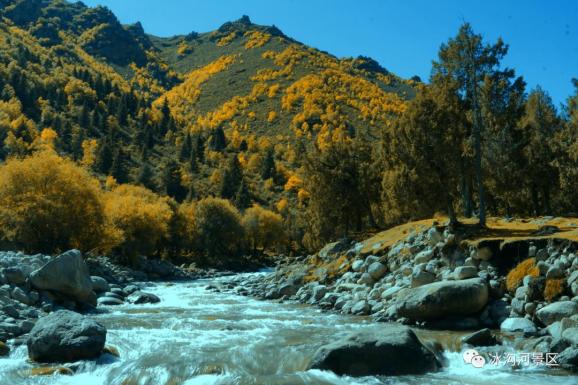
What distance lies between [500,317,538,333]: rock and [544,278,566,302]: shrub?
1489 millimetres

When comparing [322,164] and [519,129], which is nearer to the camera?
[519,129]

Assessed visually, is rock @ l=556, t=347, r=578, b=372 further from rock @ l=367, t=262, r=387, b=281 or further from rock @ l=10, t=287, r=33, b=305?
rock @ l=10, t=287, r=33, b=305

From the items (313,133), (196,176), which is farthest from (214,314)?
(313,133)

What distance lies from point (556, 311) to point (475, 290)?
3526 mm

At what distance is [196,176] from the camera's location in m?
139

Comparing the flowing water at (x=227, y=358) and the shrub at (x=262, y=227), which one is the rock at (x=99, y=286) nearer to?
the flowing water at (x=227, y=358)

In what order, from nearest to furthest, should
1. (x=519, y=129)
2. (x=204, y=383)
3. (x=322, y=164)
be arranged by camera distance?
(x=204, y=383) < (x=519, y=129) < (x=322, y=164)

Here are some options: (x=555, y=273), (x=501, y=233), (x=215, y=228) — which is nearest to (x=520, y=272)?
(x=555, y=273)

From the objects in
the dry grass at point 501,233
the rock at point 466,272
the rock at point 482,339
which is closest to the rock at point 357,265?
the dry grass at point 501,233

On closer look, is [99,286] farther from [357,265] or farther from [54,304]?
[357,265]

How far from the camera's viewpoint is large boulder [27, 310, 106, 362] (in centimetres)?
1581

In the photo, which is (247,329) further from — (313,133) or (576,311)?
(313,133)

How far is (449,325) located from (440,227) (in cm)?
962

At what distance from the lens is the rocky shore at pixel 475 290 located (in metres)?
17.3
